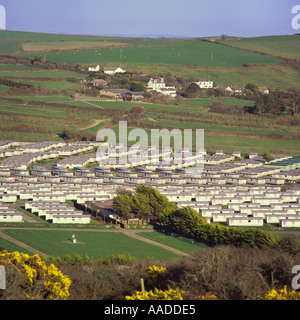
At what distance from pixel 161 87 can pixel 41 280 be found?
62.8 metres

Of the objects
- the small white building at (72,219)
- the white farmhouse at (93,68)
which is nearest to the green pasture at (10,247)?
the small white building at (72,219)

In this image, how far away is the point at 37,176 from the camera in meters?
43.4

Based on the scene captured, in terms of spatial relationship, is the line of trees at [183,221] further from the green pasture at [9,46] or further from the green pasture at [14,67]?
the green pasture at [9,46]

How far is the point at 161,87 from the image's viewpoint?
80.7m

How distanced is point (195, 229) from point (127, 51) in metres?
73.0

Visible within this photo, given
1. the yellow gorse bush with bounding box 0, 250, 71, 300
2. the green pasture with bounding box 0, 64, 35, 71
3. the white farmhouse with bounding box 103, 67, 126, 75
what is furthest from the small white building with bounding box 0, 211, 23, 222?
the white farmhouse with bounding box 103, 67, 126, 75

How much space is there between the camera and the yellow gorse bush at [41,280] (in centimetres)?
1850

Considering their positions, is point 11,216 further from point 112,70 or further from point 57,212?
point 112,70

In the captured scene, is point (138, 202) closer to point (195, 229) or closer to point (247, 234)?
point (195, 229)

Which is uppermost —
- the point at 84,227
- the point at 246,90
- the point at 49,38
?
the point at 49,38

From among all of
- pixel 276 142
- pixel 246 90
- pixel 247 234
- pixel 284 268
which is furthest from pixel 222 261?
pixel 246 90

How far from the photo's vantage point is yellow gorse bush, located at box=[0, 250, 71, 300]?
1850cm

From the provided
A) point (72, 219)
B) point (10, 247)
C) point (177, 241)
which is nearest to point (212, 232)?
point (177, 241)

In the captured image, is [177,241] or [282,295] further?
[177,241]
